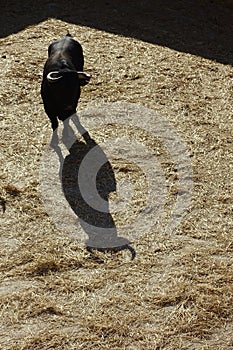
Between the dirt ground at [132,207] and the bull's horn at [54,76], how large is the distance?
2.81 feet

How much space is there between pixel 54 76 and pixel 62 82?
4.4 inches

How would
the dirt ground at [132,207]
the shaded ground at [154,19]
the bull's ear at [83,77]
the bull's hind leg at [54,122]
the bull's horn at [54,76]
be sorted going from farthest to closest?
the shaded ground at [154,19], the bull's hind leg at [54,122], the bull's ear at [83,77], the bull's horn at [54,76], the dirt ground at [132,207]

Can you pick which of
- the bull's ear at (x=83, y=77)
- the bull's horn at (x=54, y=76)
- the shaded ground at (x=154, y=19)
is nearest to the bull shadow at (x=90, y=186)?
the bull's ear at (x=83, y=77)

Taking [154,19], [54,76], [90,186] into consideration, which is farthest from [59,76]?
[154,19]

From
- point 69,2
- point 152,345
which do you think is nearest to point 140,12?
point 69,2

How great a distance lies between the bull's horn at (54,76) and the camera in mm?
6796

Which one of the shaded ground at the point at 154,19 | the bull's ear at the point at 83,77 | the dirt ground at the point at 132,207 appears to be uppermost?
the bull's ear at the point at 83,77

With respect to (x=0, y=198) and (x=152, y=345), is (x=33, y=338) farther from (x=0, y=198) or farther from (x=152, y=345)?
(x=0, y=198)

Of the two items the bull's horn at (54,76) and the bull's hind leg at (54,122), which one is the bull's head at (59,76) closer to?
the bull's horn at (54,76)

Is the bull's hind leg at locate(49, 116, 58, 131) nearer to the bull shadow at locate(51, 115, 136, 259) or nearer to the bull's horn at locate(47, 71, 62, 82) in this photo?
the bull shadow at locate(51, 115, 136, 259)

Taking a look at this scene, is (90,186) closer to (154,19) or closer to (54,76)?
(54,76)

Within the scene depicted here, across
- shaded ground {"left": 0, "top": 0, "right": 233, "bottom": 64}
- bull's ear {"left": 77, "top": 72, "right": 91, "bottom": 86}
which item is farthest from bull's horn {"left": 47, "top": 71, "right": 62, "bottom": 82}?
shaded ground {"left": 0, "top": 0, "right": 233, "bottom": 64}

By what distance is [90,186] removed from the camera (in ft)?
21.8

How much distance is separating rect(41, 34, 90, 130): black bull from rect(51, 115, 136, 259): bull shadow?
298 mm
